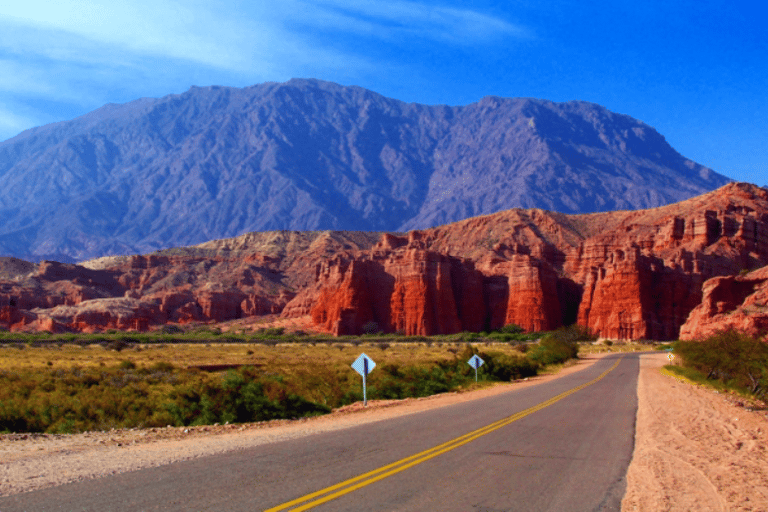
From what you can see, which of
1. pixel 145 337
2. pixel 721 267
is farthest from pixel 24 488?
pixel 721 267

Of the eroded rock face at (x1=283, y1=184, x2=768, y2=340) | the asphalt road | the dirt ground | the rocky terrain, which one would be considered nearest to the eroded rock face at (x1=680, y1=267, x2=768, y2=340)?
the rocky terrain

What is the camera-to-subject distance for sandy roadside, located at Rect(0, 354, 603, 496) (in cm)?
1037

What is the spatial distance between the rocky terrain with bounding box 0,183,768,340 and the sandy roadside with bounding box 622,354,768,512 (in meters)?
76.1

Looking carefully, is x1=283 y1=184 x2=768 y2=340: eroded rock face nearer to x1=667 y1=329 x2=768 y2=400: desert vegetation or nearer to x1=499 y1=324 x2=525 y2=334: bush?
x1=499 y1=324 x2=525 y2=334: bush

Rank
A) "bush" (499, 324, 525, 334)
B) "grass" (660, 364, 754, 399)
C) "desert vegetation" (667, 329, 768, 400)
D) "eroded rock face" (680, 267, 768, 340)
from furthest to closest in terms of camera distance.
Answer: "bush" (499, 324, 525, 334)
"eroded rock face" (680, 267, 768, 340)
"grass" (660, 364, 754, 399)
"desert vegetation" (667, 329, 768, 400)

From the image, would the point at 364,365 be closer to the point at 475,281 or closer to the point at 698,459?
the point at 698,459

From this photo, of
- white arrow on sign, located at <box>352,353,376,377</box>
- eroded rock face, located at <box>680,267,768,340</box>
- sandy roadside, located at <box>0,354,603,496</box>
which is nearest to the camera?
sandy roadside, located at <box>0,354,603,496</box>

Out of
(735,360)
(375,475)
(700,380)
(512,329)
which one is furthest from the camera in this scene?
(512,329)

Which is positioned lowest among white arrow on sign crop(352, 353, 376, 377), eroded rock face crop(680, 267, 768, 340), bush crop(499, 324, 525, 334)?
bush crop(499, 324, 525, 334)

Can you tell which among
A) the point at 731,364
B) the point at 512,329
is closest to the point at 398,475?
the point at 731,364

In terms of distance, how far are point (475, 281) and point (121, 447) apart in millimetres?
102856

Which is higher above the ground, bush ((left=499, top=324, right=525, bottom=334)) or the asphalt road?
the asphalt road

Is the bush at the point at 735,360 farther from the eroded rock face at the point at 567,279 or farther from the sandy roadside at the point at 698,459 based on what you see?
the eroded rock face at the point at 567,279

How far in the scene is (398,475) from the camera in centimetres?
1055
